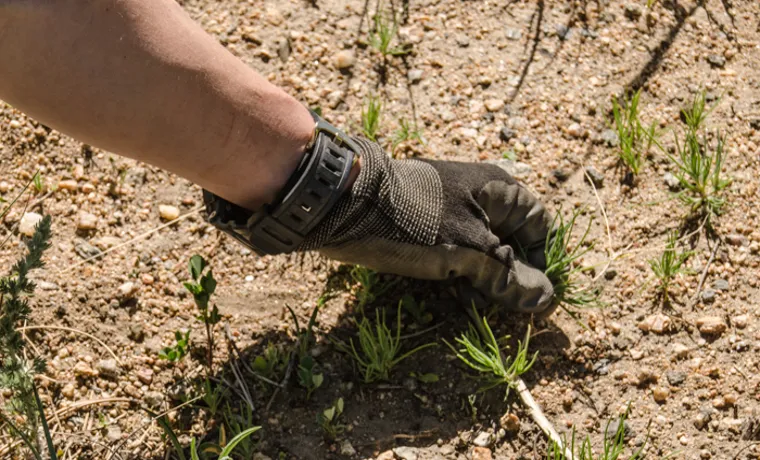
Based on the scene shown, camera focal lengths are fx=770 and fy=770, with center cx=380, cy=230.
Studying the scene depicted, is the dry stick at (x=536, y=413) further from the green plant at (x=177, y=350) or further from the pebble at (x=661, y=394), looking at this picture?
the green plant at (x=177, y=350)

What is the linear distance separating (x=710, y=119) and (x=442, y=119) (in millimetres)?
1087

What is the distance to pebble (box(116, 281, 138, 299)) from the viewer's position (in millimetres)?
2748

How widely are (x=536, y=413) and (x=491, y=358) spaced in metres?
0.23

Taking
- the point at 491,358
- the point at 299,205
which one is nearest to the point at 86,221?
the point at 299,205

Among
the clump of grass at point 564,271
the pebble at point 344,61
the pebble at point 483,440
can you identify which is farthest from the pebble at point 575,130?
the pebble at point 483,440

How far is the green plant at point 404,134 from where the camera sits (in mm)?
3046

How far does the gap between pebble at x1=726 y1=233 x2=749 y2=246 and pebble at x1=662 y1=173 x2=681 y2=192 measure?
0.27 m

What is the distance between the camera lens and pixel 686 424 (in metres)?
2.53

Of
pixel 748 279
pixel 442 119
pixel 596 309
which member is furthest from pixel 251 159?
pixel 748 279

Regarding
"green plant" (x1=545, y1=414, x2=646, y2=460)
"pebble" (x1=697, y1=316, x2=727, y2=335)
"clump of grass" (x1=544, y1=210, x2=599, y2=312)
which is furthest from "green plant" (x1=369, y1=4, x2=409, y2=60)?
"green plant" (x1=545, y1=414, x2=646, y2=460)

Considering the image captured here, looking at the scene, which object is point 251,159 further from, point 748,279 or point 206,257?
point 748,279

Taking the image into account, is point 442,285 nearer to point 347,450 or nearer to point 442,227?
point 442,227

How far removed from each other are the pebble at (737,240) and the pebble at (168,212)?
6.86 ft

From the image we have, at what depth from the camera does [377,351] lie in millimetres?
2584
